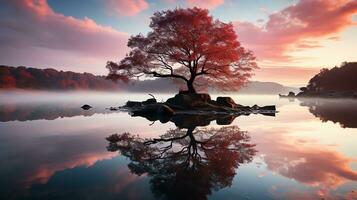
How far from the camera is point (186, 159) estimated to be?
8.88 metres

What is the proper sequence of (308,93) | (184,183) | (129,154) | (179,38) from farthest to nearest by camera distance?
(308,93) < (179,38) < (129,154) < (184,183)

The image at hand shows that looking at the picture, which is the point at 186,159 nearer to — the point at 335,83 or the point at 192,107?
the point at 192,107

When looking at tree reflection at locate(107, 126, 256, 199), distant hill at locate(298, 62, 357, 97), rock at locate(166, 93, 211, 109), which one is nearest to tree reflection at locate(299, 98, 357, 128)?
tree reflection at locate(107, 126, 256, 199)

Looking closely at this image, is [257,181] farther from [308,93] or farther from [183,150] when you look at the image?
[308,93]

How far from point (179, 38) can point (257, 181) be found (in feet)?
85.0

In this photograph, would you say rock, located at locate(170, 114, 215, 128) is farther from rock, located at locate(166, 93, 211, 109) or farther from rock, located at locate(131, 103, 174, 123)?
rock, located at locate(166, 93, 211, 109)

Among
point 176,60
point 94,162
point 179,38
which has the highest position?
point 179,38

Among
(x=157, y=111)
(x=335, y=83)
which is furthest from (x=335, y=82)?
(x=157, y=111)

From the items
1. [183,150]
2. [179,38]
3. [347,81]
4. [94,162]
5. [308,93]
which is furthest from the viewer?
[308,93]

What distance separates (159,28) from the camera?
31.3 m

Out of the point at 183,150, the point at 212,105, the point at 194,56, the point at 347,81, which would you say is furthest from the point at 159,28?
the point at 347,81

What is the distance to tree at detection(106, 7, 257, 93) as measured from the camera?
30.4 meters

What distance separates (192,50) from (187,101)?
6.37m

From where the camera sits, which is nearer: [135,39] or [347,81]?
[135,39]
